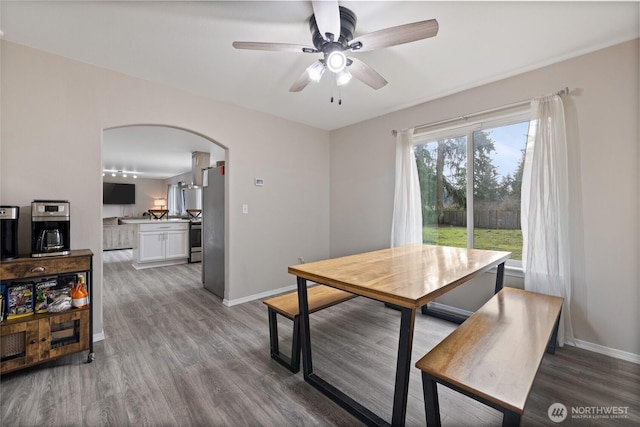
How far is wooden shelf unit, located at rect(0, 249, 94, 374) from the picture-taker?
1.76m

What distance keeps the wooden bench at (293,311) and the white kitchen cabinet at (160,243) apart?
423 cm

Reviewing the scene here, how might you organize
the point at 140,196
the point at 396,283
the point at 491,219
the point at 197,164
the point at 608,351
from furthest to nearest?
the point at 140,196
the point at 197,164
the point at 491,219
the point at 608,351
the point at 396,283

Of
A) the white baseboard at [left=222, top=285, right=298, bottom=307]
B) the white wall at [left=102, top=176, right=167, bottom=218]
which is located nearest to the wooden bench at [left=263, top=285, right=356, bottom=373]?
the white baseboard at [left=222, top=285, right=298, bottom=307]

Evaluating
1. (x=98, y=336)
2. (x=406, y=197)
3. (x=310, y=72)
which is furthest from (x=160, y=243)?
(x=310, y=72)

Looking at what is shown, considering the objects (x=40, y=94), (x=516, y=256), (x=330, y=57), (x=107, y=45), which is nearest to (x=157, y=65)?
(x=107, y=45)

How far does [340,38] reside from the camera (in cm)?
180

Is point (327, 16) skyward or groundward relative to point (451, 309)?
skyward

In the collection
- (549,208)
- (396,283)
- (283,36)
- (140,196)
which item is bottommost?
(396,283)

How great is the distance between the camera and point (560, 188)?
7.48ft

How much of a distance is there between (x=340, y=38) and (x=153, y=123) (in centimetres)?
206

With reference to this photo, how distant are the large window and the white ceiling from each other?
22.3 inches

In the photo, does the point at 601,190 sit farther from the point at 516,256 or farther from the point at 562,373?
the point at 562,373

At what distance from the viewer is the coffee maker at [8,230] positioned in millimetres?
1812

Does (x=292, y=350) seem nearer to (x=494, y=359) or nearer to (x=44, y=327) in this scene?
(x=494, y=359)
